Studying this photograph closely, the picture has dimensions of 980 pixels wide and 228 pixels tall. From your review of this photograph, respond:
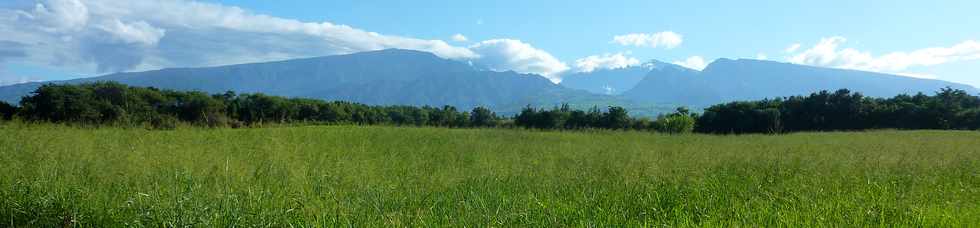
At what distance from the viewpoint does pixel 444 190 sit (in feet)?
16.2

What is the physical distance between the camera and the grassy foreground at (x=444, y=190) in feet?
11.9

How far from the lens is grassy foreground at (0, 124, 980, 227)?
11.9 feet

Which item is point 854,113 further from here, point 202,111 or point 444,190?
point 444,190

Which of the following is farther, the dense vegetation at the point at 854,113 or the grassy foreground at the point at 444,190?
the dense vegetation at the point at 854,113

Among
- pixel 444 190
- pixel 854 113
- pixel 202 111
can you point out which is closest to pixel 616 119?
pixel 854 113

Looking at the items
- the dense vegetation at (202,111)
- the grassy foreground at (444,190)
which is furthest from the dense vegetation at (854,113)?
the grassy foreground at (444,190)

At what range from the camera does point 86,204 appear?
3836 millimetres

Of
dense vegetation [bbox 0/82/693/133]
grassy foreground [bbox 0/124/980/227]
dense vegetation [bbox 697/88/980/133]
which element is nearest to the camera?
grassy foreground [bbox 0/124/980/227]

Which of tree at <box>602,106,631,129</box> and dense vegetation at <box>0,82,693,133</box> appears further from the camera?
tree at <box>602,106,631,129</box>

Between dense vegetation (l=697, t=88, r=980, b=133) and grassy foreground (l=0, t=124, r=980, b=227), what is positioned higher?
dense vegetation (l=697, t=88, r=980, b=133)

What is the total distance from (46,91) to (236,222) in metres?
23.7

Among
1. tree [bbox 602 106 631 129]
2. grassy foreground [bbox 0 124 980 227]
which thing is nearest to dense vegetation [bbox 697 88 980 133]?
tree [bbox 602 106 631 129]

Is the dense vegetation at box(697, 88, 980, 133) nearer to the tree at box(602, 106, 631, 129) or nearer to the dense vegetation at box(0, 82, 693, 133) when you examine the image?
the tree at box(602, 106, 631, 129)

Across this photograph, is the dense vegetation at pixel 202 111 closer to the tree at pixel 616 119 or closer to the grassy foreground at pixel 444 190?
the tree at pixel 616 119
